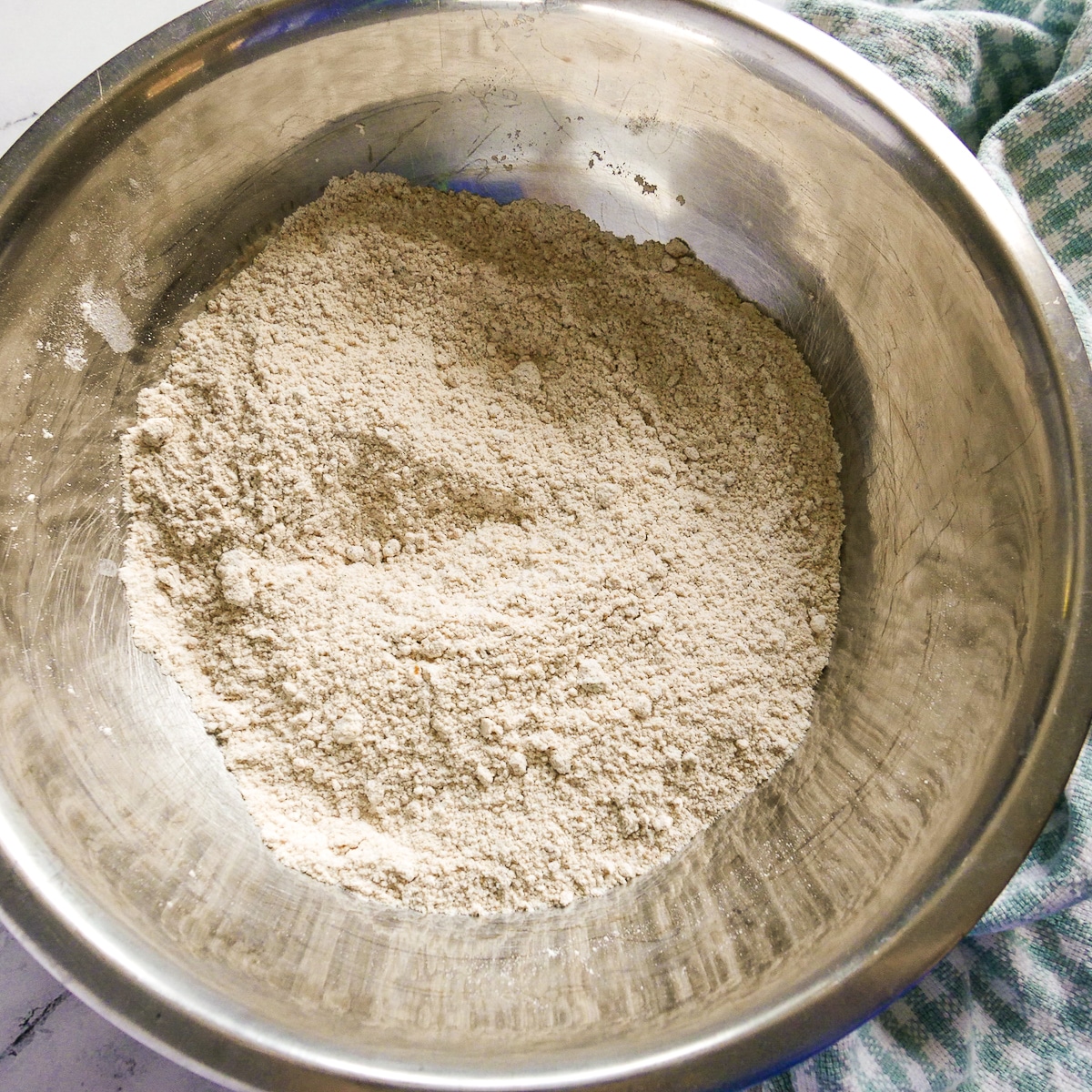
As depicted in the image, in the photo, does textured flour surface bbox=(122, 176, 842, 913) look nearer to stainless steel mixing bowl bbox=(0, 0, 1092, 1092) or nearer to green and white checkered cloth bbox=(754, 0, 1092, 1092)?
stainless steel mixing bowl bbox=(0, 0, 1092, 1092)

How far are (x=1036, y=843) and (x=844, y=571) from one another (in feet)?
1.30

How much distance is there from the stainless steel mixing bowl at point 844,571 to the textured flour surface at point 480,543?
5 cm

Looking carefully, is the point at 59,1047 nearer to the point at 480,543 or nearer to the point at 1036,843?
the point at 480,543

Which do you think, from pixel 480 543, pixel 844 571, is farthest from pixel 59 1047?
pixel 844 571

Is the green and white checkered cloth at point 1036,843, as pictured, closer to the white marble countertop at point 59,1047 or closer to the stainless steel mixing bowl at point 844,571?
the stainless steel mixing bowl at point 844,571

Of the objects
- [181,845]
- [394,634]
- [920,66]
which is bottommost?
[181,845]

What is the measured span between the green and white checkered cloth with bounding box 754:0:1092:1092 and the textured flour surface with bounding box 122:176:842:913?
35cm

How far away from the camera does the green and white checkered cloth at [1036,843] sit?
93 centimetres

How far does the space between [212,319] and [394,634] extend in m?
0.44

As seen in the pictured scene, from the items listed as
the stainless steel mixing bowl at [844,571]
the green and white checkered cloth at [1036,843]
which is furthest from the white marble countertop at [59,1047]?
the green and white checkered cloth at [1036,843]

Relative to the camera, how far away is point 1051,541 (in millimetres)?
752

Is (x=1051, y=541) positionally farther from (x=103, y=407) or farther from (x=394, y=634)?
(x=103, y=407)

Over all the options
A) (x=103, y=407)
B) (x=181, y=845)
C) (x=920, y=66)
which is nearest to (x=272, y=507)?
(x=103, y=407)

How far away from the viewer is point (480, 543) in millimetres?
933
